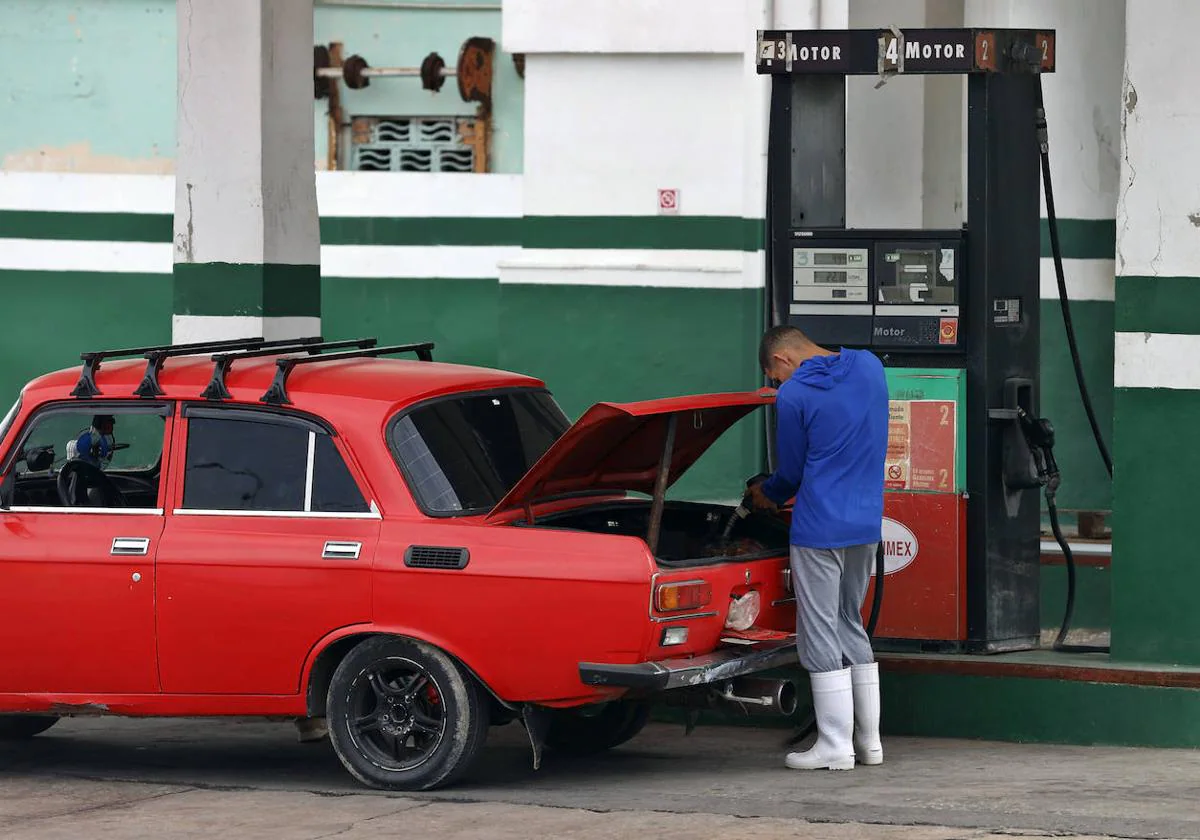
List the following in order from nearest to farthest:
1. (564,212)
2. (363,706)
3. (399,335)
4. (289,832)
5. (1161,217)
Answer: (289,832), (363,706), (1161,217), (564,212), (399,335)

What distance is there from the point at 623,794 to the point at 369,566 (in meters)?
1.27

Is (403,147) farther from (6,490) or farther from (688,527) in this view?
(6,490)

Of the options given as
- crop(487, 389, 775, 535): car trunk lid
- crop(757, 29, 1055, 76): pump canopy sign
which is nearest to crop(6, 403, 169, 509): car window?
crop(487, 389, 775, 535): car trunk lid

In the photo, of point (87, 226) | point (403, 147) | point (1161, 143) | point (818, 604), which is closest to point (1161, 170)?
point (1161, 143)

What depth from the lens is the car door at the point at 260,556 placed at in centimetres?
792

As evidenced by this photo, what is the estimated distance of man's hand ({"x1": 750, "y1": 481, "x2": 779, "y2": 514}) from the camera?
8.42 metres

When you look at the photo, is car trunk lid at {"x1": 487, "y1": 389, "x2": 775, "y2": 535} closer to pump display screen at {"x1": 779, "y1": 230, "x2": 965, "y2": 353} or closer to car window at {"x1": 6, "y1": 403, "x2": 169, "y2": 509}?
pump display screen at {"x1": 779, "y1": 230, "x2": 965, "y2": 353}

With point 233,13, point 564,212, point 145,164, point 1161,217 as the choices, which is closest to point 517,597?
point 1161,217

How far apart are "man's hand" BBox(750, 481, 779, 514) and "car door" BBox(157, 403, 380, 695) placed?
1.55m

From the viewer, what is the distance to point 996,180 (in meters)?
9.13

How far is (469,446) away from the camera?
27.3ft

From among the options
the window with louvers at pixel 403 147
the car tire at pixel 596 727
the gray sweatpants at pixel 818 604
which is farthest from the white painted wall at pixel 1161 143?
the window with louvers at pixel 403 147

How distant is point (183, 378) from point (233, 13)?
11.0 feet

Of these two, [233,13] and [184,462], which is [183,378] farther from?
[233,13]
